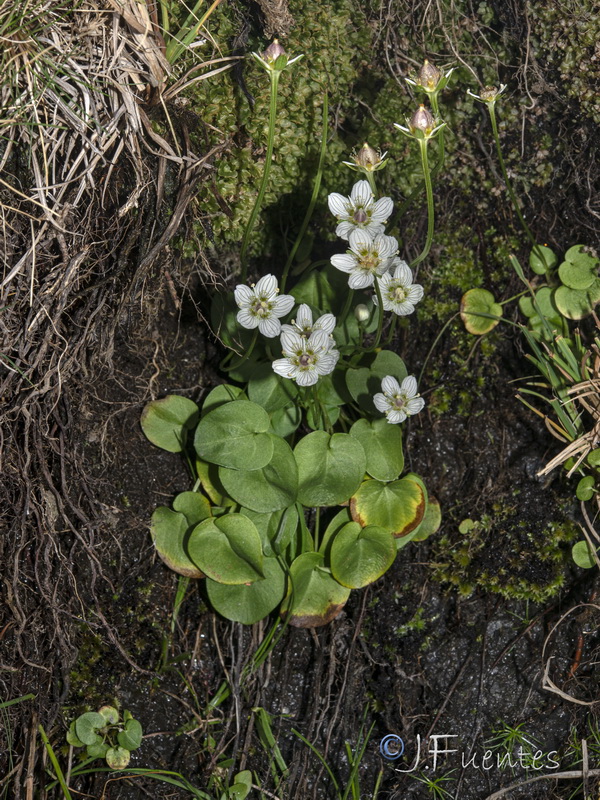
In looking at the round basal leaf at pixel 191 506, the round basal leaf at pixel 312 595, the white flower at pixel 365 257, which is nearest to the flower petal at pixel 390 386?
the white flower at pixel 365 257

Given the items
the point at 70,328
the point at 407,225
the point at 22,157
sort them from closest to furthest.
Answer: the point at 22,157
the point at 70,328
the point at 407,225

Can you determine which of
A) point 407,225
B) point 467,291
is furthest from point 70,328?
point 467,291

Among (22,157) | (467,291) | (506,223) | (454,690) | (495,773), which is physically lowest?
(495,773)

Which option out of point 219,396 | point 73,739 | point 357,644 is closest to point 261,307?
point 219,396

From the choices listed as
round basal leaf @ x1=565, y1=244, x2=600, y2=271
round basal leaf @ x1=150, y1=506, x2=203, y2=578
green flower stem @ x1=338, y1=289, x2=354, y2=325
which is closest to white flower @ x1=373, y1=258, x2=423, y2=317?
green flower stem @ x1=338, y1=289, x2=354, y2=325

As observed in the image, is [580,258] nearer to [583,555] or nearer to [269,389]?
[583,555]

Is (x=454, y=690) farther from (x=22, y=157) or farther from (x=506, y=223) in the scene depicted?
(x=22, y=157)
